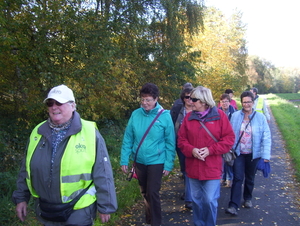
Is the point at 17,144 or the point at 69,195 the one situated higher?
the point at 69,195

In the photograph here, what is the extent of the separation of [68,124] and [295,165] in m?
7.69

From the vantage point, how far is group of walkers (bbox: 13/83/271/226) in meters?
2.46

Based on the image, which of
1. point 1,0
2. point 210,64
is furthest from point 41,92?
point 210,64

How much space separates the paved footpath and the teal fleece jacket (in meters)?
1.22

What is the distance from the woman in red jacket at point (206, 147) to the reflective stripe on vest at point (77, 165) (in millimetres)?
1644

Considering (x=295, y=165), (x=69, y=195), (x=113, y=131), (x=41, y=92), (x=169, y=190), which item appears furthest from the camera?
(x=113, y=131)

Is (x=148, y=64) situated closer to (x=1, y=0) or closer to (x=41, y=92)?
(x=41, y=92)

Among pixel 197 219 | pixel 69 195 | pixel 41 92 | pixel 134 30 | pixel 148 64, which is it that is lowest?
pixel 197 219

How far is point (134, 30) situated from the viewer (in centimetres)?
1038

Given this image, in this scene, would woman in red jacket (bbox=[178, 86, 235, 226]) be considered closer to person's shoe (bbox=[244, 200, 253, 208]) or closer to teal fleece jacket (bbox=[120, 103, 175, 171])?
teal fleece jacket (bbox=[120, 103, 175, 171])

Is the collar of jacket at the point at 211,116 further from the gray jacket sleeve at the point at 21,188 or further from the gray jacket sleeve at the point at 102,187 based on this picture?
the gray jacket sleeve at the point at 21,188

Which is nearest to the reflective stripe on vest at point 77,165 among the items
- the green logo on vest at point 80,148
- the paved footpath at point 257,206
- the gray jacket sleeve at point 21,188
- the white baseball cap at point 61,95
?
the green logo on vest at point 80,148

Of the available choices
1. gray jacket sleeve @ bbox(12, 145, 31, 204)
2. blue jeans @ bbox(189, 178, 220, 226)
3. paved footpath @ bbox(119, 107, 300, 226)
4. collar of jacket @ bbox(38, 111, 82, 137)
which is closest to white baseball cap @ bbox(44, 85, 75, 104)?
collar of jacket @ bbox(38, 111, 82, 137)

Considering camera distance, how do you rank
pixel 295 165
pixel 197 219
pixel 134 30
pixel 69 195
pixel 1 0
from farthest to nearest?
1. pixel 134 30
2. pixel 295 165
3. pixel 1 0
4. pixel 197 219
5. pixel 69 195
